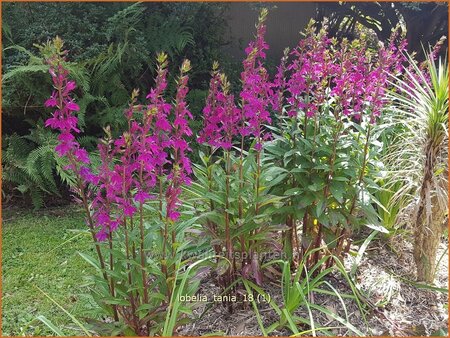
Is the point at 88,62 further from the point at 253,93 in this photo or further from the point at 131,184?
the point at 131,184

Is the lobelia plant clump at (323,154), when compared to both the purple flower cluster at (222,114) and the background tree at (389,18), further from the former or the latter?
the background tree at (389,18)

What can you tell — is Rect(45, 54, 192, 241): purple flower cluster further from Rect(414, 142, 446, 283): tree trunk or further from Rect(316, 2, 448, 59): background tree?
Rect(316, 2, 448, 59): background tree

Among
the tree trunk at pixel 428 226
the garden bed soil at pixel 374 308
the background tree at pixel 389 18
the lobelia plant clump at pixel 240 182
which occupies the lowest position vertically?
the garden bed soil at pixel 374 308

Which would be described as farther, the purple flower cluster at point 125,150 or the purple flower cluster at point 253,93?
the purple flower cluster at point 253,93

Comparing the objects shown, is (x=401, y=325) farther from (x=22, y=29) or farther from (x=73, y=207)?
(x=22, y=29)

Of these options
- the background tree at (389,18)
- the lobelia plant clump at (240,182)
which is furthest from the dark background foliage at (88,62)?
the background tree at (389,18)

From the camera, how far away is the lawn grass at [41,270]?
96.7 inches

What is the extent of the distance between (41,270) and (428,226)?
7.80 feet

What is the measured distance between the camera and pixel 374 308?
2.45 meters

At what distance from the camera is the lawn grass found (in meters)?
2.46

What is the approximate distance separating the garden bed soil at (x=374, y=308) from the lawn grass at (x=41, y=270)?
66 cm

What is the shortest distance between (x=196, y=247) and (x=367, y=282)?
1075 millimetres

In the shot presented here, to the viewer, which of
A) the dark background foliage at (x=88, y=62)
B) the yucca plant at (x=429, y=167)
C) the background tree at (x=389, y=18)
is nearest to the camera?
the yucca plant at (x=429, y=167)

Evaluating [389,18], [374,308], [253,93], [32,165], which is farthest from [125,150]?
[389,18]
